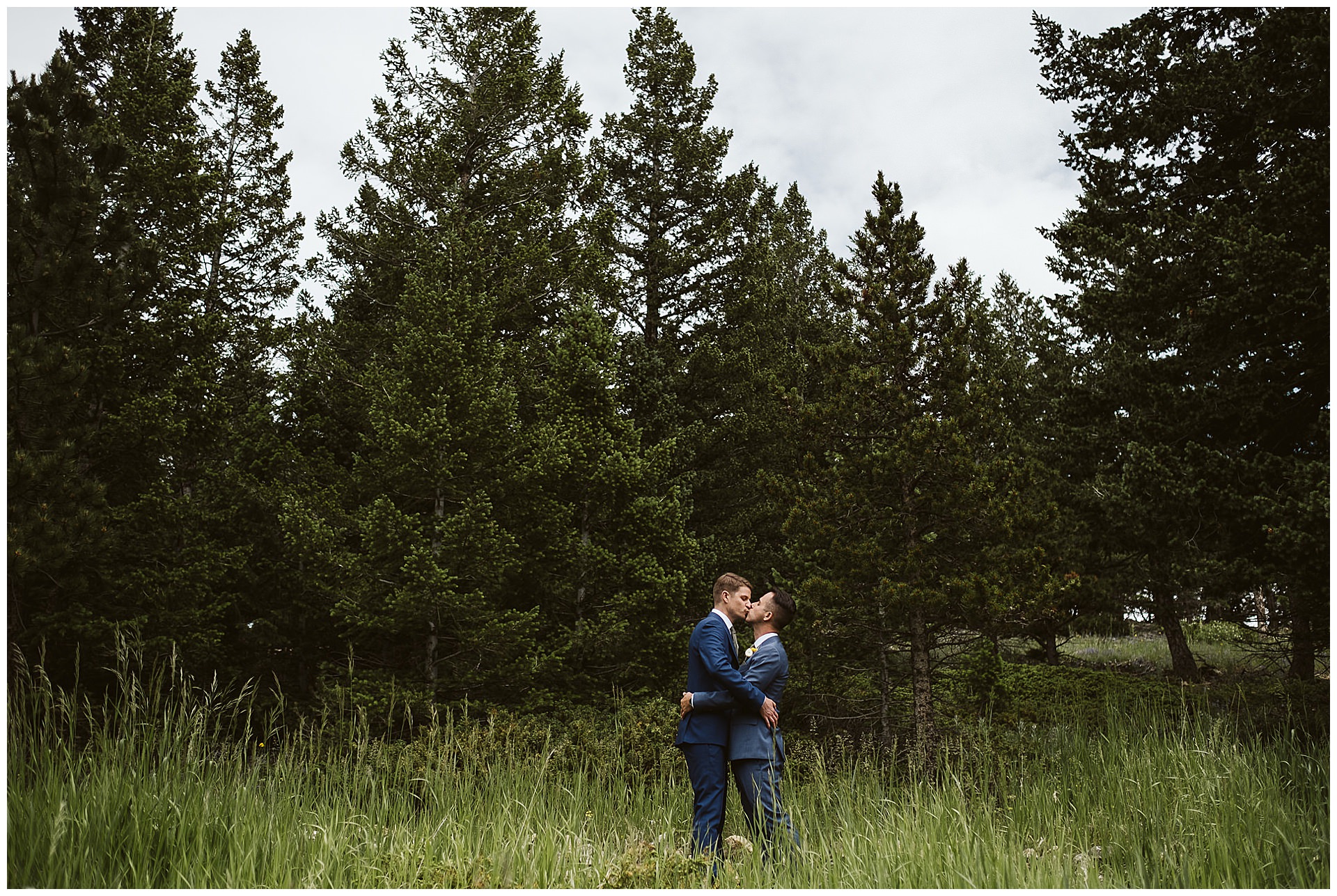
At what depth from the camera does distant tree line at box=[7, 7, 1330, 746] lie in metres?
7.91

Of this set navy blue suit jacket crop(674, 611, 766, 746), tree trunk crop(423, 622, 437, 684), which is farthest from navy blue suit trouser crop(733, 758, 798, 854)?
tree trunk crop(423, 622, 437, 684)

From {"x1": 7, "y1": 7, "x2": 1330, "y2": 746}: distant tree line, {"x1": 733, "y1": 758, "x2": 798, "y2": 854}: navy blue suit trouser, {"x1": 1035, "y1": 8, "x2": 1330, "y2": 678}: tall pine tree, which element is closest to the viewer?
{"x1": 733, "y1": 758, "x2": 798, "y2": 854}: navy blue suit trouser

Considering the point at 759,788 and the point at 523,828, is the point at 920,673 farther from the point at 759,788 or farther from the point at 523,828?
the point at 523,828

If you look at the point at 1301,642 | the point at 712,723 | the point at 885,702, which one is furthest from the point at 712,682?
the point at 885,702

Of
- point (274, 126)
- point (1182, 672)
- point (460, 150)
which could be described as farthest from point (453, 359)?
point (1182, 672)

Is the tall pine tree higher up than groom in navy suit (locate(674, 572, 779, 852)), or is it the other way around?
the tall pine tree

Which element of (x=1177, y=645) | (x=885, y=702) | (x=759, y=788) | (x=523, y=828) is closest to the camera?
(x=523, y=828)

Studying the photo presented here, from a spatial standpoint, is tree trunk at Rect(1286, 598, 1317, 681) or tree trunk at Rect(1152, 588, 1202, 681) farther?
tree trunk at Rect(1152, 588, 1202, 681)

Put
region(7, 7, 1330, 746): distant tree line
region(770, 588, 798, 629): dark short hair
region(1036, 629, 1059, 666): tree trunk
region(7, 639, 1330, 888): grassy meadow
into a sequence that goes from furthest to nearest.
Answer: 1. region(1036, 629, 1059, 666): tree trunk
2. region(7, 7, 1330, 746): distant tree line
3. region(770, 588, 798, 629): dark short hair
4. region(7, 639, 1330, 888): grassy meadow

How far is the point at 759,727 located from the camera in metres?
4.79

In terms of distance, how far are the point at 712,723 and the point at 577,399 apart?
29.4ft

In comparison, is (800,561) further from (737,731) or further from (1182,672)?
(1182,672)

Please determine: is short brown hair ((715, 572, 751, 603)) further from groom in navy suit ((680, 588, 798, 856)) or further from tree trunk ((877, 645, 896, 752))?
tree trunk ((877, 645, 896, 752))

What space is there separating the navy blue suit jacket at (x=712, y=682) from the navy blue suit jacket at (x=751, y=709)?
53mm
